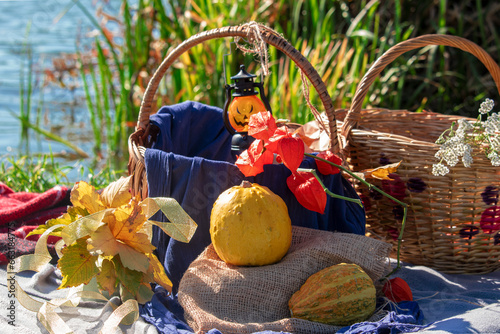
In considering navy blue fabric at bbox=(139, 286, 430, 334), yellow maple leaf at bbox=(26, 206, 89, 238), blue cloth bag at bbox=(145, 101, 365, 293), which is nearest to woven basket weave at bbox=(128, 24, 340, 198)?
blue cloth bag at bbox=(145, 101, 365, 293)

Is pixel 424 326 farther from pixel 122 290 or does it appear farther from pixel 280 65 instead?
pixel 280 65

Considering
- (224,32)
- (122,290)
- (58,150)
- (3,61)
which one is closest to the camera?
(122,290)

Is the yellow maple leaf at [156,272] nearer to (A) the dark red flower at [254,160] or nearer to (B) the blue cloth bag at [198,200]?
(B) the blue cloth bag at [198,200]

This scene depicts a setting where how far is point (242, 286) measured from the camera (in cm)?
119

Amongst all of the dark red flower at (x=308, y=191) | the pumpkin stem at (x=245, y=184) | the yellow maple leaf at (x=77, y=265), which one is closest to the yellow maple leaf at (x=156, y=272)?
the yellow maple leaf at (x=77, y=265)

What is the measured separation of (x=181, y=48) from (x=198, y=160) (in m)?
0.44

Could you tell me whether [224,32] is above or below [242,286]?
above

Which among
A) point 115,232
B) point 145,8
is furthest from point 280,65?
point 115,232

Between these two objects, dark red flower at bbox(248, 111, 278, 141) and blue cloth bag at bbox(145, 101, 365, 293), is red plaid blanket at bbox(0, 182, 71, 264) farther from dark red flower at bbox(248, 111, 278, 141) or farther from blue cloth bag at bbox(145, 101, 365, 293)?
dark red flower at bbox(248, 111, 278, 141)

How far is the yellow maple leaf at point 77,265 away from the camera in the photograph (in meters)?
1.16

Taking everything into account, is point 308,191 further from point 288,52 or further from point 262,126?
point 288,52

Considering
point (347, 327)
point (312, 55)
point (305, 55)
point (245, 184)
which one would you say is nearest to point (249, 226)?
point (245, 184)

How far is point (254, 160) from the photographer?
1265mm

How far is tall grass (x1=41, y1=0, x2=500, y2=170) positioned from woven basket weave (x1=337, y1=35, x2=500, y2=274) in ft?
3.94
